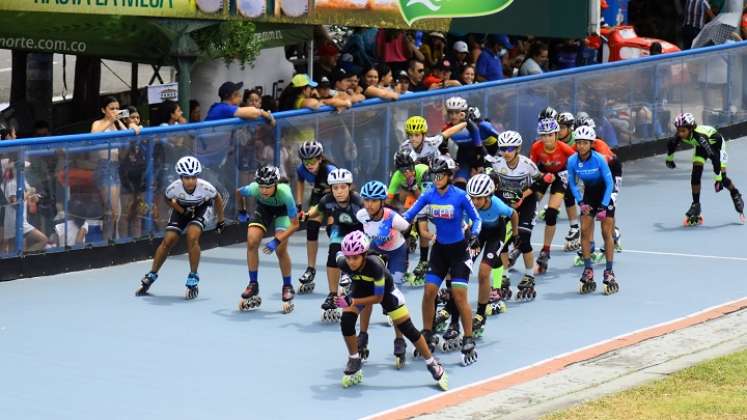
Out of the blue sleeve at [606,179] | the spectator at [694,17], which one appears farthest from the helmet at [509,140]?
the spectator at [694,17]

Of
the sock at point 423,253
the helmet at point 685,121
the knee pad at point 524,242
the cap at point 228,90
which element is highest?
the cap at point 228,90

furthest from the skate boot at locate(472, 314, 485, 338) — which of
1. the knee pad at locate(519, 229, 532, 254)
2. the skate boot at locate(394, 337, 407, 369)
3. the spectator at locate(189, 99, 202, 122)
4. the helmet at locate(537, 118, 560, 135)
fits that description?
the spectator at locate(189, 99, 202, 122)

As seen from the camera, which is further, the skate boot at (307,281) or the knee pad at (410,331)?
the skate boot at (307,281)

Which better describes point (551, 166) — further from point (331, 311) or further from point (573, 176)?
point (331, 311)

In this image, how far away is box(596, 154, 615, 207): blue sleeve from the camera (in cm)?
1914

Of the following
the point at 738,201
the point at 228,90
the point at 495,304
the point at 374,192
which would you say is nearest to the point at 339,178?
the point at 374,192

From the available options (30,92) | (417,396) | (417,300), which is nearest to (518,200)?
(417,300)

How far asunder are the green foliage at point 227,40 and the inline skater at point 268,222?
5.27 meters

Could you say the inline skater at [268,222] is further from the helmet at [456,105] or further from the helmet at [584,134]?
the helmet at [456,105]

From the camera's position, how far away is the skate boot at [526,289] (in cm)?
1897

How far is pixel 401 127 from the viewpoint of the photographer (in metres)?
24.5

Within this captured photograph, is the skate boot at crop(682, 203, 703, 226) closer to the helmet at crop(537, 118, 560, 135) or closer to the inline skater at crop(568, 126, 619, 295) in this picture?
the helmet at crop(537, 118, 560, 135)

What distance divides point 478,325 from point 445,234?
1230 mm

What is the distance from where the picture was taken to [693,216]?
931 inches
